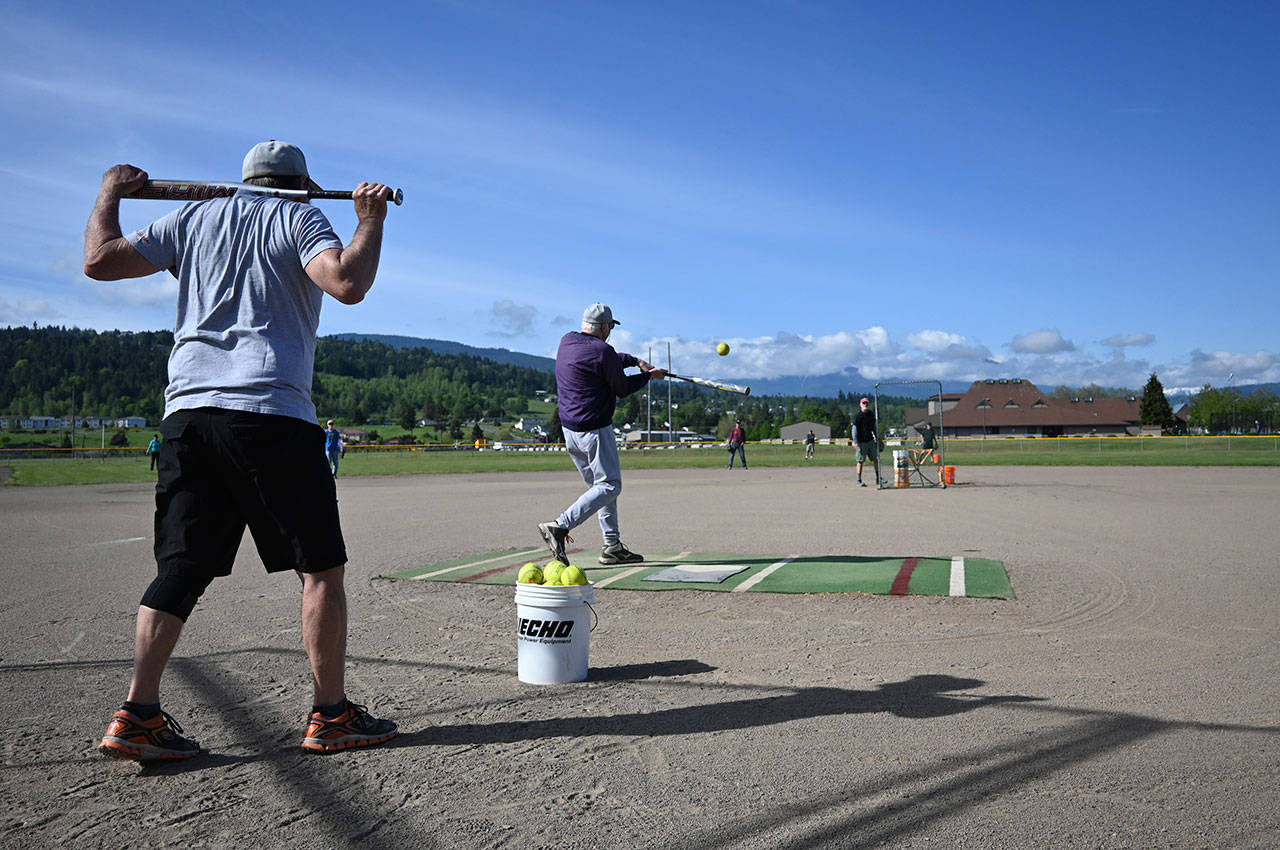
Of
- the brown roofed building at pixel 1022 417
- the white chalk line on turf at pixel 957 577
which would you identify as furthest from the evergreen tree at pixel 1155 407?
the white chalk line on turf at pixel 957 577

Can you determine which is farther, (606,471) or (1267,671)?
(606,471)

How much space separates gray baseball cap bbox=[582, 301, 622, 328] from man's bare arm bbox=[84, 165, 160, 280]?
16.0 feet

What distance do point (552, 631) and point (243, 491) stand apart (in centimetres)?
172

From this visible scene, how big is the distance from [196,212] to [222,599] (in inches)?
179

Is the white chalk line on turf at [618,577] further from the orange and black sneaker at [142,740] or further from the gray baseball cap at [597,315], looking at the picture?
the orange and black sneaker at [142,740]

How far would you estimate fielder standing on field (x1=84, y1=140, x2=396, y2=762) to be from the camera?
344cm

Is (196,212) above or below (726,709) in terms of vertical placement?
above

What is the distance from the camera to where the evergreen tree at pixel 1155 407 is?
115 metres

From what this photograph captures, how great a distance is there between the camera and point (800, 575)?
26.1ft

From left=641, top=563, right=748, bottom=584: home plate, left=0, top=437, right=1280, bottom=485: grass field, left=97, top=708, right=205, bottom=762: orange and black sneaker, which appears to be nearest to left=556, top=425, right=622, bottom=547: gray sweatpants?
left=641, top=563, right=748, bottom=584: home plate

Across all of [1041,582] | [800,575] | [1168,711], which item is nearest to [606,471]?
[800,575]

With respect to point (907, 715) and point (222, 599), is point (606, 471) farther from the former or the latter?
point (907, 715)

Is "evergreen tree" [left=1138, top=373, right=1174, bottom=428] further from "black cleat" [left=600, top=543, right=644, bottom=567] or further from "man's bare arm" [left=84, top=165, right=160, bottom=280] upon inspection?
"man's bare arm" [left=84, top=165, right=160, bottom=280]

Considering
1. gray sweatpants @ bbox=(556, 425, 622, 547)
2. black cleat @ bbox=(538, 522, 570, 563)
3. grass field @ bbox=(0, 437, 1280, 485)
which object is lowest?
grass field @ bbox=(0, 437, 1280, 485)
